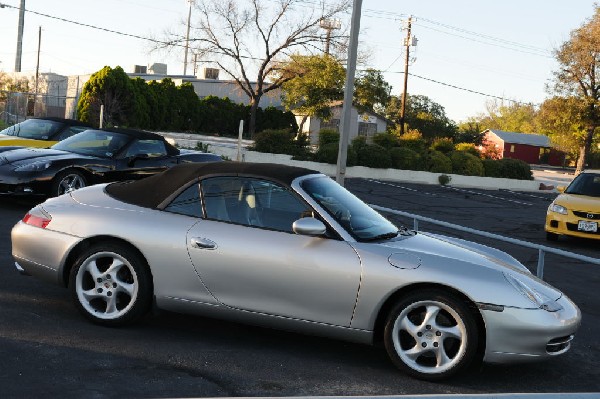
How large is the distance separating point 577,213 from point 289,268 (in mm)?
10788

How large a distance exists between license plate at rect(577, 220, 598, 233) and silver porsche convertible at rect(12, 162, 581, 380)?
29.8ft

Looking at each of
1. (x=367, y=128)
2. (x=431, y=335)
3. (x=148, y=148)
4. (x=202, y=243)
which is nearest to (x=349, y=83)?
(x=148, y=148)

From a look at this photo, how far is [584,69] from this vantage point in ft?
181

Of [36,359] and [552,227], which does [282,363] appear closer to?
[36,359]

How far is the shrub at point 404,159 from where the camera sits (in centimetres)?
3528

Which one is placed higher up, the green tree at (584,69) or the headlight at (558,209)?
the green tree at (584,69)

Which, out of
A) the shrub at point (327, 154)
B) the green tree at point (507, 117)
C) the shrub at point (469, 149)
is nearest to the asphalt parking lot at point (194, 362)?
the shrub at point (327, 154)

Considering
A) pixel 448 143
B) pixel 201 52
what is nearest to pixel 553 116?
pixel 448 143

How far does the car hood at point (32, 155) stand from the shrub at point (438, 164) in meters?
25.6

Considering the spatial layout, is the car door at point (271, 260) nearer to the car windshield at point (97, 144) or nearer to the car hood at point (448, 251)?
the car hood at point (448, 251)

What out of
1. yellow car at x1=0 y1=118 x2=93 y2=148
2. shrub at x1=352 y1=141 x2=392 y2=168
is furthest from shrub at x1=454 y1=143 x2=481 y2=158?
yellow car at x1=0 y1=118 x2=93 y2=148

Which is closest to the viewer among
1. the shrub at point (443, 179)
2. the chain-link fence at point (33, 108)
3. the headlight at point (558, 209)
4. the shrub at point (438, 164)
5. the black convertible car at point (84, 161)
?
the black convertible car at point (84, 161)

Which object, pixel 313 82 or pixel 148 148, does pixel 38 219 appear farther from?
pixel 313 82

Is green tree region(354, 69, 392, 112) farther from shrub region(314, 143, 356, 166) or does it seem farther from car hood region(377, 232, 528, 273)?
car hood region(377, 232, 528, 273)
